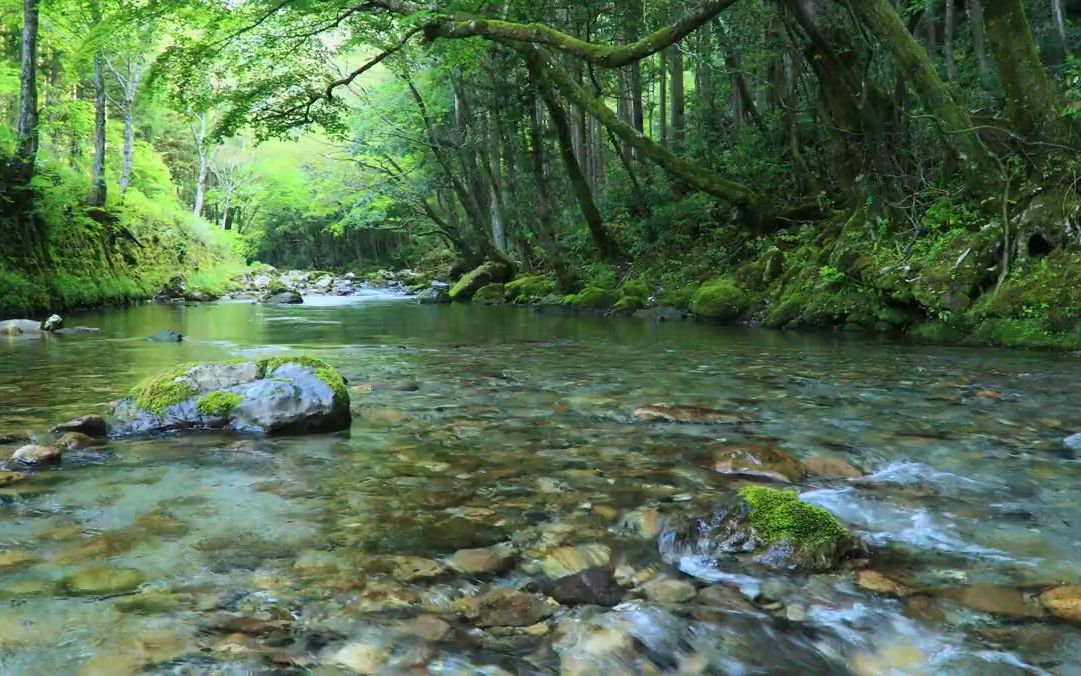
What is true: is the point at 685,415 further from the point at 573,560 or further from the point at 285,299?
the point at 285,299

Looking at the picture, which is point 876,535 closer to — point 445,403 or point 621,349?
point 445,403

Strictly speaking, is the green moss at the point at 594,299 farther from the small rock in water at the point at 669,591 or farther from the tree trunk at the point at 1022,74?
the small rock in water at the point at 669,591

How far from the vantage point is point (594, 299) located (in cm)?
1656

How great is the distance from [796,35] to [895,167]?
2.96m

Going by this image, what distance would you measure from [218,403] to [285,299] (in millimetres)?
20775

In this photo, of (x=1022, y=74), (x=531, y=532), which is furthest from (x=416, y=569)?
(x=1022, y=74)

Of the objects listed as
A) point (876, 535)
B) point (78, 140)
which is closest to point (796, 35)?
point (876, 535)

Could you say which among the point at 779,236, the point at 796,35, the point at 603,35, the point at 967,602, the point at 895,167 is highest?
the point at 603,35

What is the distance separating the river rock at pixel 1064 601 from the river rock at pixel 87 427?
4608mm

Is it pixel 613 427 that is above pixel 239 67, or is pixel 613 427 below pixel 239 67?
below

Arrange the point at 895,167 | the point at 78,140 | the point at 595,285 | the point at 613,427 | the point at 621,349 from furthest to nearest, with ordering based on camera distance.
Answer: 1. the point at 78,140
2. the point at 595,285
3. the point at 895,167
4. the point at 621,349
5. the point at 613,427

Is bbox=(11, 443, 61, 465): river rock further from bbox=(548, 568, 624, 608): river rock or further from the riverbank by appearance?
the riverbank

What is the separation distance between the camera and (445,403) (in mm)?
5383

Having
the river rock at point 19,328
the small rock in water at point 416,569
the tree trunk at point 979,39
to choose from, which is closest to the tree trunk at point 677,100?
the tree trunk at point 979,39
